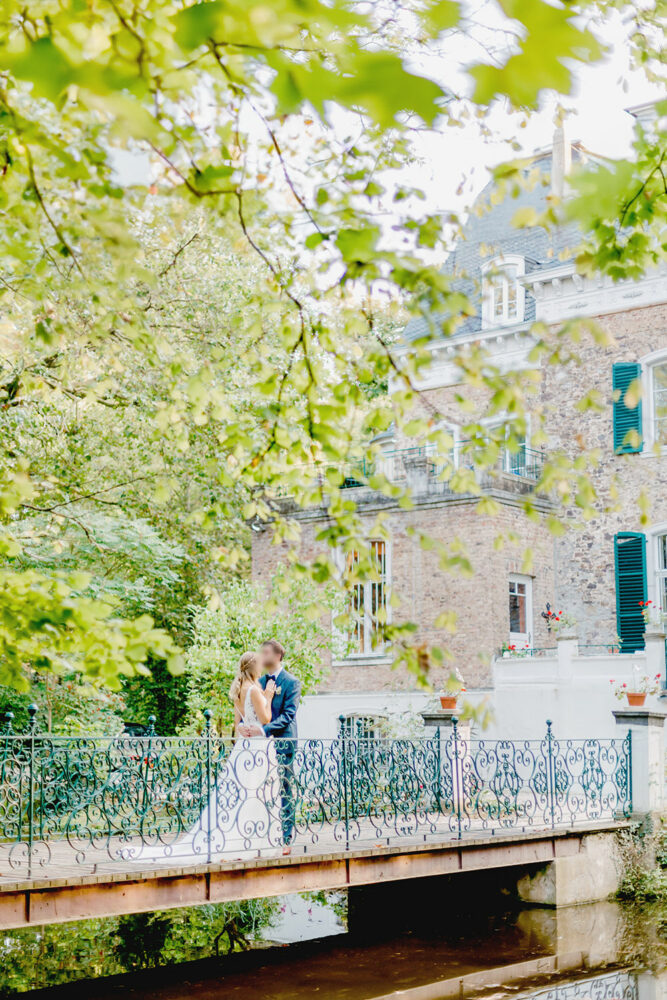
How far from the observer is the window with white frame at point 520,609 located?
2233 cm

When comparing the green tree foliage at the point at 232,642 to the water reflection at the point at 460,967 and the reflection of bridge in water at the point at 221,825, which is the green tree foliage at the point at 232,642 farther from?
the water reflection at the point at 460,967

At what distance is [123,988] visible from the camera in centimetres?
981

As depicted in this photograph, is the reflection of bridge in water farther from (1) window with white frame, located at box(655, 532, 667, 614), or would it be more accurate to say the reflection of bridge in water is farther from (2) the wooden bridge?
(1) window with white frame, located at box(655, 532, 667, 614)

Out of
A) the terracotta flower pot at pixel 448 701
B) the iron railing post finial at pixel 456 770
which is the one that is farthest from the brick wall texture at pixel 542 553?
the iron railing post finial at pixel 456 770

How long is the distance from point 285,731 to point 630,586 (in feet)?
41.5

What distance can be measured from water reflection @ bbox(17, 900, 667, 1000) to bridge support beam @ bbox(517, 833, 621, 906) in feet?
0.58

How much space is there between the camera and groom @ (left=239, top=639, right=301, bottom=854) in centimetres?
1012

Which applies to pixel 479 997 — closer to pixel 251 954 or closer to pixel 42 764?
pixel 251 954

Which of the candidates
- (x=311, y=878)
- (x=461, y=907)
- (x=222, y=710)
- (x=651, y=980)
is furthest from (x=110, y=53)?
(x=222, y=710)

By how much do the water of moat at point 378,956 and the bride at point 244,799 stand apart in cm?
131

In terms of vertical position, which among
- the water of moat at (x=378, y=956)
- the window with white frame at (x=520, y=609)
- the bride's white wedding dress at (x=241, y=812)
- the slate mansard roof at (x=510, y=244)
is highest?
the slate mansard roof at (x=510, y=244)

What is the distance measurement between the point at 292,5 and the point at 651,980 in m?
9.92

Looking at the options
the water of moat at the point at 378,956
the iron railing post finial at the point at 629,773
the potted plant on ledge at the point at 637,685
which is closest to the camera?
the water of moat at the point at 378,956

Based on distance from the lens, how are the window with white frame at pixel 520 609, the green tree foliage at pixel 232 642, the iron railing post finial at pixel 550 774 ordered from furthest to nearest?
1. the window with white frame at pixel 520 609
2. the green tree foliage at pixel 232 642
3. the iron railing post finial at pixel 550 774
